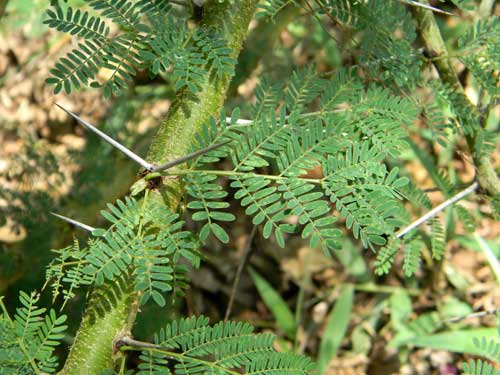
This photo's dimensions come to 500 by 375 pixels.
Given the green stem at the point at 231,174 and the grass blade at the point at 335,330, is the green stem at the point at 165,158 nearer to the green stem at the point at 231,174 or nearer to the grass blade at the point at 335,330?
the green stem at the point at 231,174

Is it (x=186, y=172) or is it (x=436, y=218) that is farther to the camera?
(x=436, y=218)

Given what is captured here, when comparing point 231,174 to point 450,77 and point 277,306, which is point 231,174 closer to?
point 450,77

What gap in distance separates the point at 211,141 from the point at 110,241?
226 mm

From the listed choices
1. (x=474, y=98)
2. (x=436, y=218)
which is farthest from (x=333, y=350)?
(x=474, y=98)

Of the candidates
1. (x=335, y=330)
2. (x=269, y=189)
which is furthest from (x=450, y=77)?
(x=335, y=330)

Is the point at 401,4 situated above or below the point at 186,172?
above

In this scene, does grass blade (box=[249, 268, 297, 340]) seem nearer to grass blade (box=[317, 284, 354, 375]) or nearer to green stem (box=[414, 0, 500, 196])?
grass blade (box=[317, 284, 354, 375])

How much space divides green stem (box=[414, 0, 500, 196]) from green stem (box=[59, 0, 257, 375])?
0.43 m

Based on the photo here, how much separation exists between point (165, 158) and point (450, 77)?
68 cm

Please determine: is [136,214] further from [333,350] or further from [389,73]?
[333,350]

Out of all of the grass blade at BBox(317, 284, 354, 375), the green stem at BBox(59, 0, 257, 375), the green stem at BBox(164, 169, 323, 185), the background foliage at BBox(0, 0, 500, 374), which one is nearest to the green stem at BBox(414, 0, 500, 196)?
the background foliage at BBox(0, 0, 500, 374)

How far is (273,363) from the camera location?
93cm

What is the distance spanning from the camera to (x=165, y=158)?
96 centimetres

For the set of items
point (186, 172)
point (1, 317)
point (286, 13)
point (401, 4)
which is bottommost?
point (1, 317)
